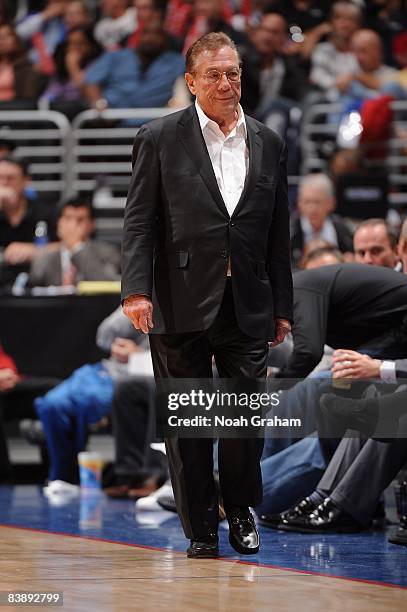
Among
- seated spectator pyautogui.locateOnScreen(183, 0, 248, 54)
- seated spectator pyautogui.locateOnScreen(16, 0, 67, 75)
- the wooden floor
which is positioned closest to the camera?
the wooden floor

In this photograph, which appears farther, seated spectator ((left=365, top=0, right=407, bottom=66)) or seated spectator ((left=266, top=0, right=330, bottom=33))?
seated spectator ((left=266, top=0, right=330, bottom=33))

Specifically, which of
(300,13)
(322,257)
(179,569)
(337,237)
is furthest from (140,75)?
(179,569)

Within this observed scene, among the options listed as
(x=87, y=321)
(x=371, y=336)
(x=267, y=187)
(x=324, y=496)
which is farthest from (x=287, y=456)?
(x=87, y=321)

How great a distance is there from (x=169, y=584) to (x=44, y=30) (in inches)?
385

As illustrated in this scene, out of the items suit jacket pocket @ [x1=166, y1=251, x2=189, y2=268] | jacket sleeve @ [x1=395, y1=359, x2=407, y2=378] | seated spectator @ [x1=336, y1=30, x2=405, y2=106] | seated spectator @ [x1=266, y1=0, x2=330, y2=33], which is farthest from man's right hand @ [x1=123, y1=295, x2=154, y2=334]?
seated spectator @ [x1=266, y1=0, x2=330, y2=33]

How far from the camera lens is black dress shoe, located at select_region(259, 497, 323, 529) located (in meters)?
5.26

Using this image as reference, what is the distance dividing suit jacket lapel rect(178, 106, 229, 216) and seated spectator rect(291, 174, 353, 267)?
13.2 ft

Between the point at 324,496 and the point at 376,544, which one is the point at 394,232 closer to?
the point at 324,496

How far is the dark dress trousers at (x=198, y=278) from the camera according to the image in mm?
4273

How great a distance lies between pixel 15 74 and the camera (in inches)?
457

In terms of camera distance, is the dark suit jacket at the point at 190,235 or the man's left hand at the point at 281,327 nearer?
the dark suit jacket at the point at 190,235

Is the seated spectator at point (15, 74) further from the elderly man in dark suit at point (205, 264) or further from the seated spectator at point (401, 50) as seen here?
the elderly man in dark suit at point (205, 264)

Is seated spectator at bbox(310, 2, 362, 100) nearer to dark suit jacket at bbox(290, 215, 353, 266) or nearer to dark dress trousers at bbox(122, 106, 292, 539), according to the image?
dark suit jacket at bbox(290, 215, 353, 266)

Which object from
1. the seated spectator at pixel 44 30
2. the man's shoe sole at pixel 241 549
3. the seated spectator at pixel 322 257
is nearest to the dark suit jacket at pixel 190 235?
the man's shoe sole at pixel 241 549
